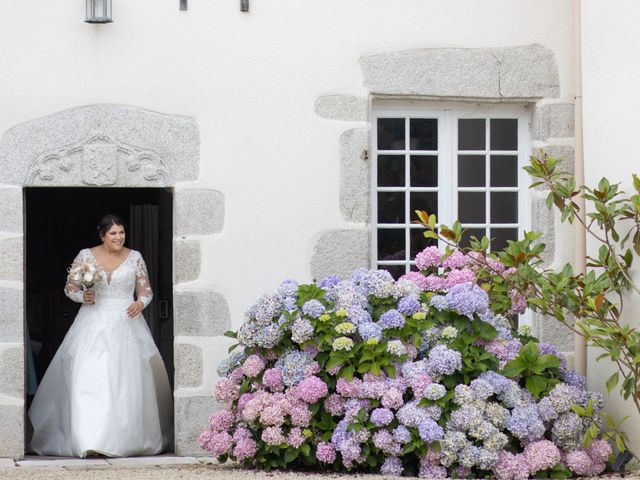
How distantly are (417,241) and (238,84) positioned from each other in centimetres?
154

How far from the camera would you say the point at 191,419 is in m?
7.75

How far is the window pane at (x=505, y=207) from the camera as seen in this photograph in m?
8.22

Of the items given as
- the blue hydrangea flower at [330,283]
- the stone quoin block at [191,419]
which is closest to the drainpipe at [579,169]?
the blue hydrangea flower at [330,283]

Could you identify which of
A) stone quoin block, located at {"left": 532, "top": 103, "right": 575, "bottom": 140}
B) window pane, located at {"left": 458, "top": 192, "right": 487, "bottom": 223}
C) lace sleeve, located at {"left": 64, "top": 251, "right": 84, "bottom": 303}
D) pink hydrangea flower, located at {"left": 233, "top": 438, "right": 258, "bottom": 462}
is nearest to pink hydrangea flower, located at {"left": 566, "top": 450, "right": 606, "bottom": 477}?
pink hydrangea flower, located at {"left": 233, "top": 438, "right": 258, "bottom": 462}

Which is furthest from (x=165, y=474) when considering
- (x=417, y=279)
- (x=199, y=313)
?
(x=417, y=279)

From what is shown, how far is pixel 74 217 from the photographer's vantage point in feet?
37.6

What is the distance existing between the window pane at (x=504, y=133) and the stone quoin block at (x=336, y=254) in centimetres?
116

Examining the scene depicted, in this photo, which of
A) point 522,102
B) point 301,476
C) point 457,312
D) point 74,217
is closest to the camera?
point 301,476

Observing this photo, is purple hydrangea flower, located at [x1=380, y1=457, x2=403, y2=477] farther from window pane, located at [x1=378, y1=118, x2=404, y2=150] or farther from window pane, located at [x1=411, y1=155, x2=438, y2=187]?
window pane, located at [x1=378, y1=118, x2=404, y2=150]

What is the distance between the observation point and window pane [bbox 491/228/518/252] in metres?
8.22

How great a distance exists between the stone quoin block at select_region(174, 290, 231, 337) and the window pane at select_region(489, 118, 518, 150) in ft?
6.92

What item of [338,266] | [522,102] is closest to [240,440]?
[338,266]

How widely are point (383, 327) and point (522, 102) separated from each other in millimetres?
2202

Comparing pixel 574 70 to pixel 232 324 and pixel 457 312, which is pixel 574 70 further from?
pixel 232 324
